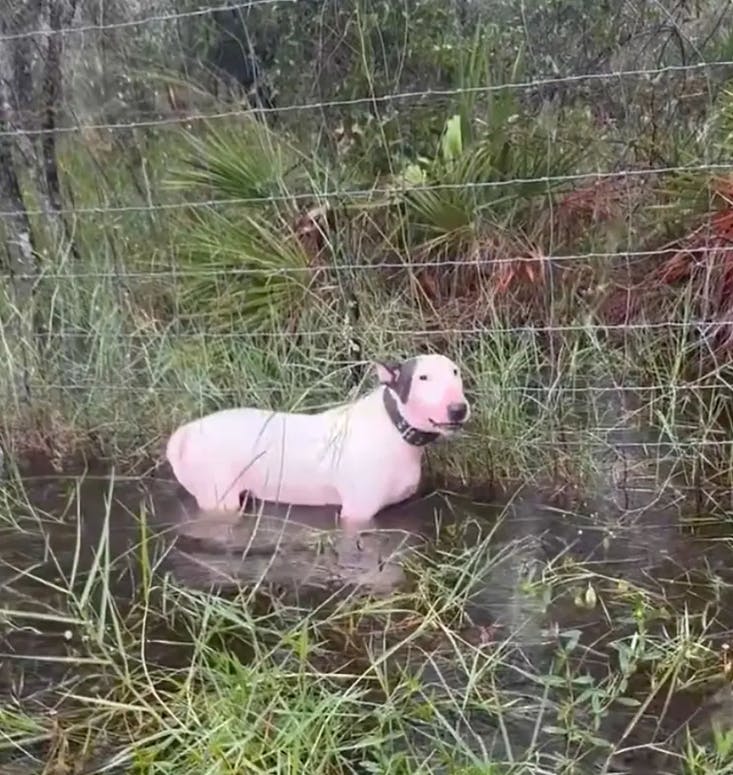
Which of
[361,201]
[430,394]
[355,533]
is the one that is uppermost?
[361,201]

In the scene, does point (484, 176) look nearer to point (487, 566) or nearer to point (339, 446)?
point (339, 446)

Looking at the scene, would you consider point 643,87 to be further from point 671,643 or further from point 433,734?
point 433,734

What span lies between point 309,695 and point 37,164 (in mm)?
2064

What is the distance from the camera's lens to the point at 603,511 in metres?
2.34

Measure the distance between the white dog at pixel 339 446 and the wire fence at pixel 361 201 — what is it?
1.11ft

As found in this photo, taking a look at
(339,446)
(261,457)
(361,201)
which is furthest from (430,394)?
(361,201)

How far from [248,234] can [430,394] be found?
34.7 inches

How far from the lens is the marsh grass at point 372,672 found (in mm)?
1430

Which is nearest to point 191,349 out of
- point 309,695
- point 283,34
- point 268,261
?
point 268,261

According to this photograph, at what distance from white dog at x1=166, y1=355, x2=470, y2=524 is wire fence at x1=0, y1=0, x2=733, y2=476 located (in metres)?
0.34

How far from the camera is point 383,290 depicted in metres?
2.82

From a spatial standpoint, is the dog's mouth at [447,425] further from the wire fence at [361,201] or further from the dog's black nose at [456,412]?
the wire fence at [361,201]

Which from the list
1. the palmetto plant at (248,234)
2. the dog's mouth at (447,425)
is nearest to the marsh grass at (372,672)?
the dog's mouth at (447,425)

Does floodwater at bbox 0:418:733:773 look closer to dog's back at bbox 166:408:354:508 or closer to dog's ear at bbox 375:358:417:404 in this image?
dog's back at bbox 166:408:354:508
